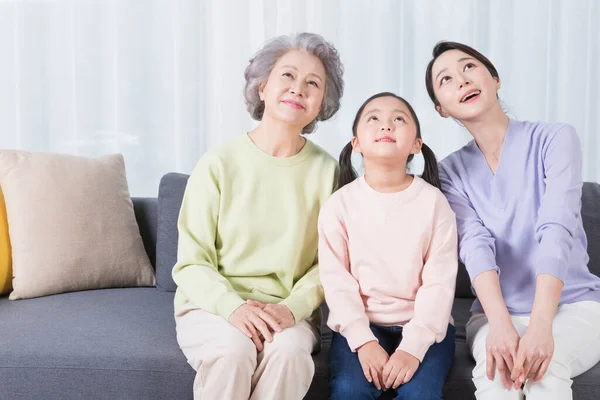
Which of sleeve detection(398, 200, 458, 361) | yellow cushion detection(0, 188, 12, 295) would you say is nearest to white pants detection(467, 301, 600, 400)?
sleeve detection(398, 200, 458, 361)

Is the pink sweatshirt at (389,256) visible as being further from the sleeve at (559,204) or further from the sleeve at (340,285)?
the sleeve at (559,204)

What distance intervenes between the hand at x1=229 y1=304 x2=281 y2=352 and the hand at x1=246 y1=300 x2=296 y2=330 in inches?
0.6

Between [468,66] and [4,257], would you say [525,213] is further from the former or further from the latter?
[4,257]

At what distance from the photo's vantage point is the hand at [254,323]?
161 centimetres

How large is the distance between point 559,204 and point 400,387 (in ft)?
1.89

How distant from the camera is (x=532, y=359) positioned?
1492 millimetres

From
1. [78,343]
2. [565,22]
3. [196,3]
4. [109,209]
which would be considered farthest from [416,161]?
[78,343]

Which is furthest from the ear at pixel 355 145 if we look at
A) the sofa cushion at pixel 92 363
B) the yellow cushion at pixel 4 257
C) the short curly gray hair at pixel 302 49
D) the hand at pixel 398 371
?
the yellow cushion at pixel 4 257

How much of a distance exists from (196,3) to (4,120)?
0.98 m

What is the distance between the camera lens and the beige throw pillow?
2201 millimetres

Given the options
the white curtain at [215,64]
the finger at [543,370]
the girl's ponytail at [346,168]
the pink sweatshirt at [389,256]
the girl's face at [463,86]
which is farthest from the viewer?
the white curtain at [215,64]

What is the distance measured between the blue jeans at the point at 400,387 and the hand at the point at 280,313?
127 mm

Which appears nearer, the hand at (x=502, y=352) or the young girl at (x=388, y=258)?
the hand at (x=502, y=352)

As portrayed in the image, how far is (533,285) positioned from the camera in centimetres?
175
